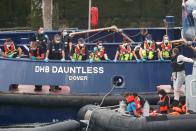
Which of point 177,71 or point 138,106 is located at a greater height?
point 177,71

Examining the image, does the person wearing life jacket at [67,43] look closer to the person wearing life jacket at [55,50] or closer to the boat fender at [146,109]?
the person wearing life jacket at [55,50]

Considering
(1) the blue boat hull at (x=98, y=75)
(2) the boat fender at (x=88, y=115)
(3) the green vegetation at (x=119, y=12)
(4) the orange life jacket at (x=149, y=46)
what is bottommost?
(2) the boat fender at (x=88, y=115)

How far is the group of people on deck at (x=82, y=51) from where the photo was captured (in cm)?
1759

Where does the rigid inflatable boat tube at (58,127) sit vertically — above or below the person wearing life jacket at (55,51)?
below

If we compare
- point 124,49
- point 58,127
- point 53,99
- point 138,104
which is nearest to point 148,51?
point 124,49

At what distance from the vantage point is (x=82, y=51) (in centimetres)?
1777

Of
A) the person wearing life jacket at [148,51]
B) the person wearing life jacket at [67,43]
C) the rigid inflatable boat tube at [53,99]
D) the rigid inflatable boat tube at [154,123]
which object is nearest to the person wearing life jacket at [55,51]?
the person wearing life jacket at [67,43]

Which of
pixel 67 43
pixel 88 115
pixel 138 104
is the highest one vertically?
pixel 67 43

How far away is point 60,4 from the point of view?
3438 centimetres

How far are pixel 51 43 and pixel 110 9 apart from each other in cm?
1738

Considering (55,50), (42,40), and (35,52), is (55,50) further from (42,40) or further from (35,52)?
(42,40)

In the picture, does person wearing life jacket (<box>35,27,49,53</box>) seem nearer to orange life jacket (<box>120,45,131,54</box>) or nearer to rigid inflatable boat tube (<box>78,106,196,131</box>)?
orange life jacket (<box>120,45,131,54</box>)

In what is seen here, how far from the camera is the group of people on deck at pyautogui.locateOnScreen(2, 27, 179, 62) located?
17.6 m

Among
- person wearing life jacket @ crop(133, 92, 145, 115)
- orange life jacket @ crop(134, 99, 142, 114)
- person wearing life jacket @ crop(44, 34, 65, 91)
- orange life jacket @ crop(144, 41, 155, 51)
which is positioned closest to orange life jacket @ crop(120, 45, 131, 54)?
orange life jacket @ crop(144, 41, 155, 51)
